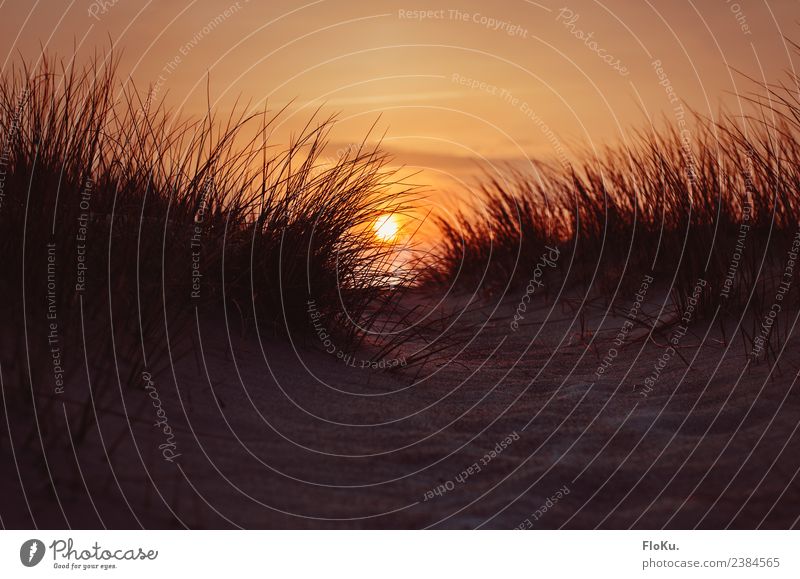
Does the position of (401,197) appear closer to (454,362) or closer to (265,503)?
(454,362)

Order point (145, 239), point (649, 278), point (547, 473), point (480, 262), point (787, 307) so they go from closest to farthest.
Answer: point (547, 473), point (145, 239), point (787, 307), point (649, 278), point (480, 262)

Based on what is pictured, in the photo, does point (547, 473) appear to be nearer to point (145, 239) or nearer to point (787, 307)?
point (145, 239)

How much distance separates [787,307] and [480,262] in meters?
3.51

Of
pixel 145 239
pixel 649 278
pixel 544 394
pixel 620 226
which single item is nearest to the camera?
pixel 145 239

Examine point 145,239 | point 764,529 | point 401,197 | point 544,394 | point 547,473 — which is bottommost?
point 764,529

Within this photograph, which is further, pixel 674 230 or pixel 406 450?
pixel 674 230

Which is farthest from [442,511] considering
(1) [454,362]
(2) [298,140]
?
(2) [298,140]

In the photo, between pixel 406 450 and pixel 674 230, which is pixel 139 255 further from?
pixel 674 230

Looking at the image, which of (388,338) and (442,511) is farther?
(388,338)

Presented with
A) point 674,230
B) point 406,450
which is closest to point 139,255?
point 406,450

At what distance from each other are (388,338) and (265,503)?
1.78 meters

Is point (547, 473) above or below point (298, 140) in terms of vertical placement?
below

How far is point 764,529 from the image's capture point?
1767 mm

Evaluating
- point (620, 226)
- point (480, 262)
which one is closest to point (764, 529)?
point (620, 226)
